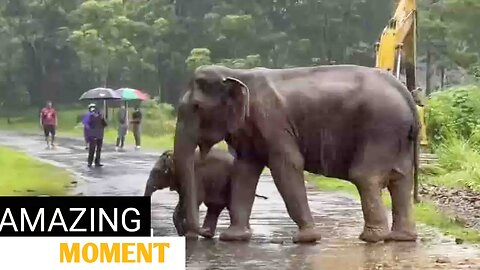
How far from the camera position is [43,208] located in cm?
752

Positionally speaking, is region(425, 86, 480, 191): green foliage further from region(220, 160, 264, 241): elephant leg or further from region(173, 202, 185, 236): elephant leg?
region(173, 202, 185, 236): elephant leg

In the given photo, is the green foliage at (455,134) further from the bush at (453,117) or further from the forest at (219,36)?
the forest at (219,36)

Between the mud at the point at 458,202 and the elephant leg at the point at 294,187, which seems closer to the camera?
the elephant leg at the point at 294,187

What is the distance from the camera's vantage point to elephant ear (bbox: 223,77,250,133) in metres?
10.6

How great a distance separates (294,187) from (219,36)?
127 ft

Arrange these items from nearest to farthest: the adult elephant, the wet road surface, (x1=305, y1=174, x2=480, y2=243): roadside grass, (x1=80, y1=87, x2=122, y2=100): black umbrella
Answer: the wet road surface, the adult elephant, (x1=305, y1=174, x2=480, y2=243): roadside grass, (x1=80, y1=87, x2=122, y2=100): black umbrella

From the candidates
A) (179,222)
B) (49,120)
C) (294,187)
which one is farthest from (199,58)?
(294,187)

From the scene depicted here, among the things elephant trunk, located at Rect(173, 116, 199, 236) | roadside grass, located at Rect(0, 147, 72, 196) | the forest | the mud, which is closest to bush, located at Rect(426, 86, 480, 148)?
the mud

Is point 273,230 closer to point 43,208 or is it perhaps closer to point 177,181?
point 177,181

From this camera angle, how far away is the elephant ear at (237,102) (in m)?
10.6

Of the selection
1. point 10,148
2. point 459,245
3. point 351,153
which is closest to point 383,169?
point 351,153

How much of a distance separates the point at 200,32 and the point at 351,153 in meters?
40.7

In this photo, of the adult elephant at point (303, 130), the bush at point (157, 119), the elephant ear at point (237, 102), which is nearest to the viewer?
the elephant ear at point (237, 102)

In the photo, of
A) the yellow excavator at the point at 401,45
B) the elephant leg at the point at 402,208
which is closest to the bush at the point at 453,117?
the yellow excavator at the point at 401,45
